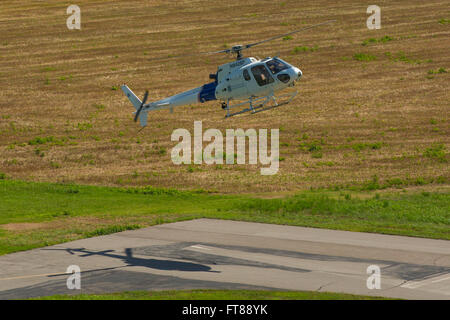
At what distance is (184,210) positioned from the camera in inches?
1565

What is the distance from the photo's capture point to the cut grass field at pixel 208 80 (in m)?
50.8

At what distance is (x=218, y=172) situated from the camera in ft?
165

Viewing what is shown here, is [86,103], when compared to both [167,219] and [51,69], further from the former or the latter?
[167,219]

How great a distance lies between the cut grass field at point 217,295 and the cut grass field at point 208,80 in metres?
A: 21.6

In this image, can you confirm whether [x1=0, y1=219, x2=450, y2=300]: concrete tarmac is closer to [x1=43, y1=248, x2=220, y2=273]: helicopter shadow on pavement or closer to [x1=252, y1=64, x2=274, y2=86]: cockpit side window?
[x1=43, y1=248, x2=220, y2=273]: helicopter shadow on pavement

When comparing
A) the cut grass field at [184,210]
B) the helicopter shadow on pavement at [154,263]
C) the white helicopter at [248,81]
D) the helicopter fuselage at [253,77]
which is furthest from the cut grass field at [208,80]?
the helicopter shadow on pavement at [154,263]

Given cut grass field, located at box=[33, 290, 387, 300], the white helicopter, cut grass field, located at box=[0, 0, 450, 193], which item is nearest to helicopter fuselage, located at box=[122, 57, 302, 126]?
the white helicopter

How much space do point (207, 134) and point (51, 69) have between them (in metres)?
26.1

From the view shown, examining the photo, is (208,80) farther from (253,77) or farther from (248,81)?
(253,77)

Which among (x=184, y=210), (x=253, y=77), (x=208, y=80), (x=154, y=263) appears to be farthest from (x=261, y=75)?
(x=208, y=80)

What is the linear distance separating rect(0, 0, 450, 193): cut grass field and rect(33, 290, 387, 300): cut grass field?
2159 cm

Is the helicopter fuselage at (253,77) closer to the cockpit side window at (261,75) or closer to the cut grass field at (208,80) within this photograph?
the cockpit side window at (261,75)

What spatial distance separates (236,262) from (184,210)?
11.6 meters
